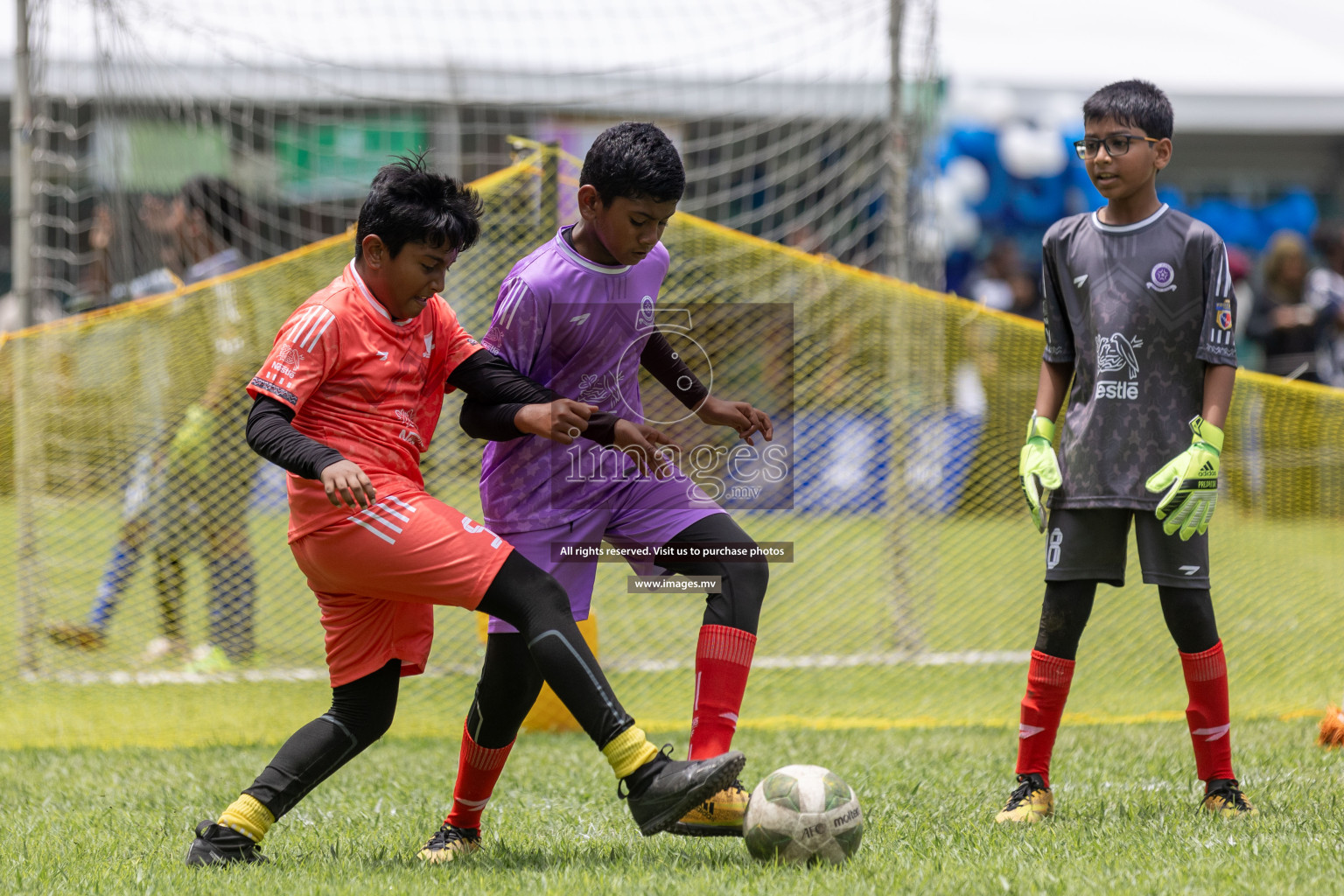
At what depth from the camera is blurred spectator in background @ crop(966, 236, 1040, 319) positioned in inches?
539

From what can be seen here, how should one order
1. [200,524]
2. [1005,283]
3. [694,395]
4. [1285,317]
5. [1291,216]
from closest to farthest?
[694,395] → [200,524] → [1285,317] → [1005,283] → [1291,216]

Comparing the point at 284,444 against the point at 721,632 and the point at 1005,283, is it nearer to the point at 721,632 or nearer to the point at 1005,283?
the point at 721,632

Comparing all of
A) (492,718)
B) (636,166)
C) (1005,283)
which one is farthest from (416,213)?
(1005,283)

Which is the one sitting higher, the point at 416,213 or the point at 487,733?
the point at 416,213

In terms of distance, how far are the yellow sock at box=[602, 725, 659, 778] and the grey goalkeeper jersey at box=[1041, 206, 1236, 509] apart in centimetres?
153

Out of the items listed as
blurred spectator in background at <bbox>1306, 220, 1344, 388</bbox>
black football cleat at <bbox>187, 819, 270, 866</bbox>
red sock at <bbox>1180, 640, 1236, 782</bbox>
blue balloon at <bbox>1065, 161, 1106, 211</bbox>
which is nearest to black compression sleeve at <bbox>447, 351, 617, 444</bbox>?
black football cleat at <bbox>187, 819, 270, 866</bbox>

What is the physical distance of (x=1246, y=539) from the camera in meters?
7.95

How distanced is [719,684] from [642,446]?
660 millimetres

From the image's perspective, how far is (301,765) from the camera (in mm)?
3455

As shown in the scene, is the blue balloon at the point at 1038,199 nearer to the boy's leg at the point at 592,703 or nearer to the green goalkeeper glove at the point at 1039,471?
the green goalkeeper glove at the point at 1039,471

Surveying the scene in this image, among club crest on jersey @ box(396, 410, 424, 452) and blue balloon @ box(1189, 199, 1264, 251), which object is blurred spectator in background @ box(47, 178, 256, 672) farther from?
blue balloon @ box(1189, 199, 1264, 251)

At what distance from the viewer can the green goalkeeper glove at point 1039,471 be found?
3912 millimetres

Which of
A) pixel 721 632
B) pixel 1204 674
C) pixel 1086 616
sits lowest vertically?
pixel 1204 674

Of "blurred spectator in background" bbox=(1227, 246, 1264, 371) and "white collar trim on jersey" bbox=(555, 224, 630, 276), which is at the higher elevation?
"white collar trim on jersey" bbox=(555, 224, 630, 276)
